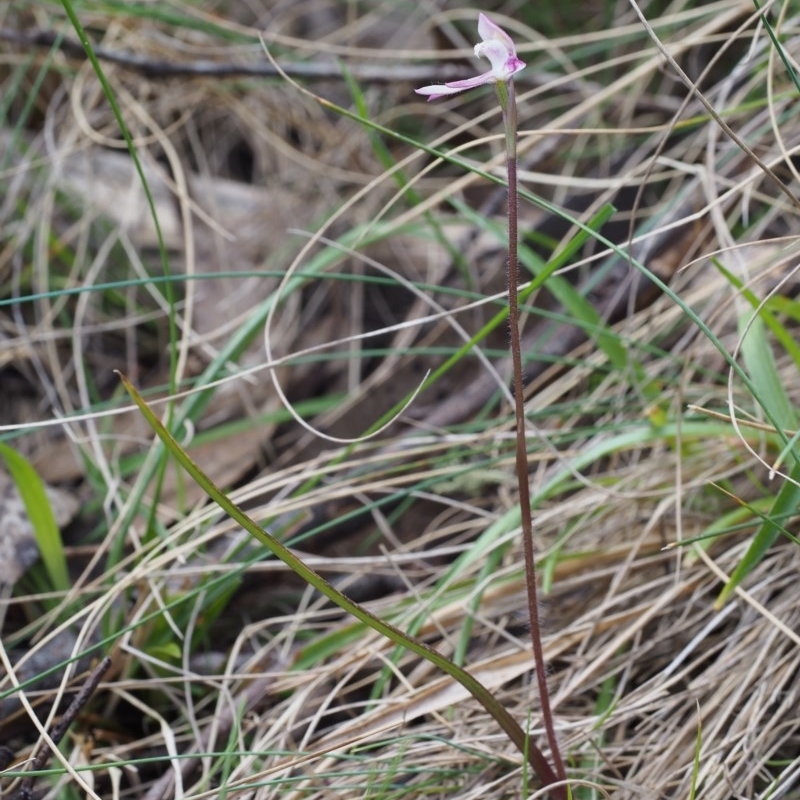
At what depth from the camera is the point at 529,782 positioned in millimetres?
880

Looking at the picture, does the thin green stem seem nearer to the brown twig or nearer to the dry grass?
the dry grass

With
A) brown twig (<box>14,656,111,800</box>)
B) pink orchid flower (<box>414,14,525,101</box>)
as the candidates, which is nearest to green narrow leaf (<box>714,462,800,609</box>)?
pink orchid flower (<box>414,14,525,101</box>)

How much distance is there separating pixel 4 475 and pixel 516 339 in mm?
967

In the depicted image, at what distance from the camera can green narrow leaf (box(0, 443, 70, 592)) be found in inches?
44.0

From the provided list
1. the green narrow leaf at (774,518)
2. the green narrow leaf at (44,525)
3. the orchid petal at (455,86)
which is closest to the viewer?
the orchid petal at (455,86)

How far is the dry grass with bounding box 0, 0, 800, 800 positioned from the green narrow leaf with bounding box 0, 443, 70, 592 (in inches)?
1.7

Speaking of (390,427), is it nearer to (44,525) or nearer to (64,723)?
(44,525)

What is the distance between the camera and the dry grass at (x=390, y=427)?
37.3 inches

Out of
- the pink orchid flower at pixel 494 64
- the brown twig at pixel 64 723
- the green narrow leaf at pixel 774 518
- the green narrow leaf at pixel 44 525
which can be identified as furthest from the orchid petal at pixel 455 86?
the green narrow leaf at pixel 44 525

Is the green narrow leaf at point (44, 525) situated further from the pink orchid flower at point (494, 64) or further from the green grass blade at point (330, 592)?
the pink orchid flower at point (494, 64)

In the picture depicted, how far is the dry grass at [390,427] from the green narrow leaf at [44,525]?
42mm

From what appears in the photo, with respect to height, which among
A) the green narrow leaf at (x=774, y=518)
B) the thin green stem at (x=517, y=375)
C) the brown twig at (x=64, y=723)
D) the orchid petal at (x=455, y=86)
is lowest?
the brown twig at (x=64, y=723)

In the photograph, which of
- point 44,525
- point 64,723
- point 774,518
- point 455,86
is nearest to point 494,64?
point 455,86

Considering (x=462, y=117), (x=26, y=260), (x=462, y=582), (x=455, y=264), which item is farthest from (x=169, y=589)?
(x=462, y=117)
